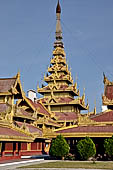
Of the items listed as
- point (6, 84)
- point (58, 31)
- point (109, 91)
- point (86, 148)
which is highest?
point (58, 31)

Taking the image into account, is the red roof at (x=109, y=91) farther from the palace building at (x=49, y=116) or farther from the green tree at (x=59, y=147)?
the green tree at (x=59, y=147)

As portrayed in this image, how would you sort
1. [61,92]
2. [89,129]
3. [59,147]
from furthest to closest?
[61,92] → [89,129] → [59,147]

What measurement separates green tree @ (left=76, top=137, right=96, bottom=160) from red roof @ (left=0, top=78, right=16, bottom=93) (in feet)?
30.0

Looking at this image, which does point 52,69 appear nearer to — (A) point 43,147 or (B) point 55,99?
(B) point 55,99

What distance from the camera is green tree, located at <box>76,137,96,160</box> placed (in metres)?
21.6

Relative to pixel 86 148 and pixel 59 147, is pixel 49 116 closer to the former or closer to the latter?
pixel 59 147

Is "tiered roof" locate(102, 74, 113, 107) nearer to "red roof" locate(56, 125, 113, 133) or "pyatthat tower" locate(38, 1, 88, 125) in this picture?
"red roof" locate(56, 125, 113, 133)

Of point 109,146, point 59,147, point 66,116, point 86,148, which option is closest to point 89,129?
point 86,148

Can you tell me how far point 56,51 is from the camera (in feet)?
179

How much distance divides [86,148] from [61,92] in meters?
26.8

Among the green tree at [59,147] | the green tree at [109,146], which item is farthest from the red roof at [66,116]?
the green tree at [109,146]

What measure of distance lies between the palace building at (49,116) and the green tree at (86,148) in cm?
95

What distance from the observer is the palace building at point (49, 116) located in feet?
74.0

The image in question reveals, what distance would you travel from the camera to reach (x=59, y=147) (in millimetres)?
22219
